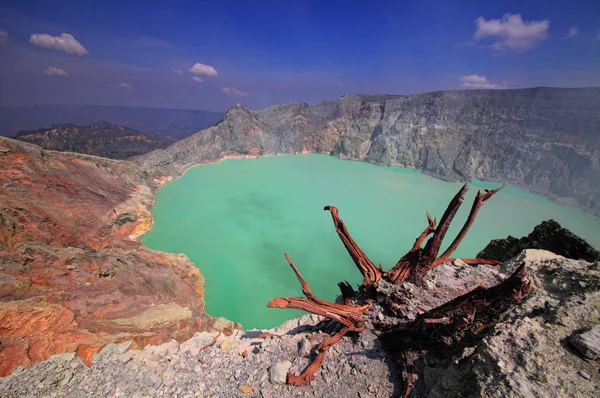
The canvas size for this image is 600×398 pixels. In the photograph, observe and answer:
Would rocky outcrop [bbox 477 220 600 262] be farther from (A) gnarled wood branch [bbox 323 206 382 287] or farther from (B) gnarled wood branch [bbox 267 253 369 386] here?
(B) gnarled wood branch [bbox 267 253 369 386]

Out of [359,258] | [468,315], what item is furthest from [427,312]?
[359,258]

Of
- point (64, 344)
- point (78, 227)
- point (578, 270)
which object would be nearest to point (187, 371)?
point (64, 344)

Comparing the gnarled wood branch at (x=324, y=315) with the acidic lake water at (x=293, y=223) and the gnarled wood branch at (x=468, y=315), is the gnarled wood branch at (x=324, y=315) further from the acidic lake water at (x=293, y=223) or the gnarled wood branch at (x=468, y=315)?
the acidic lake water at (x=293, y=223)

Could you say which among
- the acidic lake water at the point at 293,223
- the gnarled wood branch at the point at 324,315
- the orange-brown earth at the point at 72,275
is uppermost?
the gnarled wood branch at the point at 324,315

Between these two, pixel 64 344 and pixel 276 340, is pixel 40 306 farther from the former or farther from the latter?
pixel 276 340

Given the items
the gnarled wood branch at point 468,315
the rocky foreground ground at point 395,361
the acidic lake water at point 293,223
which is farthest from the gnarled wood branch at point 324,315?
the acidic lake water at point 293,223

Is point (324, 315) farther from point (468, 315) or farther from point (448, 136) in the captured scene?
point (448, 136)
